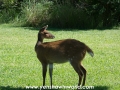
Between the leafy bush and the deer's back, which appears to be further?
the leafy bush

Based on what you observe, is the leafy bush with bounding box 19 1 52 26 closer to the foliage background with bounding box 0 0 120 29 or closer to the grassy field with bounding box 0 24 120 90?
the foliage background with bounding box 0 0 120 29

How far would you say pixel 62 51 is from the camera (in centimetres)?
636

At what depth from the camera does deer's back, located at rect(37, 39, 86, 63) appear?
6301 mm

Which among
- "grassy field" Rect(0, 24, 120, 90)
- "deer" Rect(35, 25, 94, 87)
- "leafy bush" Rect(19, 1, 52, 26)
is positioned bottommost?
"leafy bush" Rect(19, 1, 52, 26)

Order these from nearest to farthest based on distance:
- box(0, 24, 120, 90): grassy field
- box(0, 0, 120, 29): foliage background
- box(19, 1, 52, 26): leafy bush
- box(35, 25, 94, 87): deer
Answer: box(35, 25, 94, 87): deer, box(0, 24, 120, 90): grassy field, box(0, 0, 120, 29): foliage background, box(19, 1, 52, 26): leafy bush

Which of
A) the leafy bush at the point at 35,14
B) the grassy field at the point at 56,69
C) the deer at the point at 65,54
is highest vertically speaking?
the deer at the point at 65,54

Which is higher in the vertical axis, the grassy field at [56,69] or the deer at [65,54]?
the deer at [65,54]

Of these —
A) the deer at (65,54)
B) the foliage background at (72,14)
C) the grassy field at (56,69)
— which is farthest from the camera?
the foliage background at (72,14)

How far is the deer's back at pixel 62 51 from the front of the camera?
20.7ft

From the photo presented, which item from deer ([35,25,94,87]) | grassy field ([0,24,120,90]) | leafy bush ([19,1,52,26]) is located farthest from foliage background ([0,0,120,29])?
deer ([35,25,94,87])

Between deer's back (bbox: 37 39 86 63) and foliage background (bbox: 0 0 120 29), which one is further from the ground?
deer's back (bbox: 37 39 86 63)

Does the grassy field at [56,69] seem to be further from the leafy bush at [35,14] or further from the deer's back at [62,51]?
the leafy bush at [35,14]

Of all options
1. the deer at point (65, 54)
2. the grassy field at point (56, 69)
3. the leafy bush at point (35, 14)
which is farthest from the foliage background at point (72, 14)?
the deer at point (65, 54)

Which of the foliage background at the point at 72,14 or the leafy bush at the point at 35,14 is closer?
the foliage background at the point at 72,14
